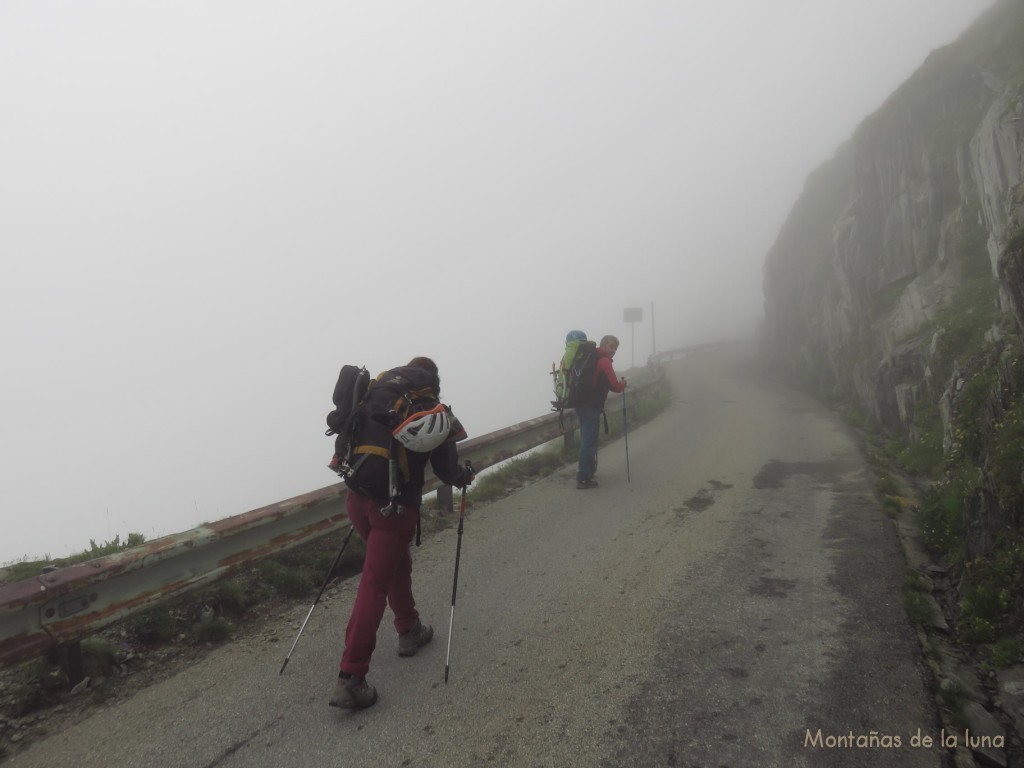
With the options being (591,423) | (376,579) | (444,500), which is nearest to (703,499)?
(591,423)

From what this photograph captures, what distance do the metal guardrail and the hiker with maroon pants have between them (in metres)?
1.28

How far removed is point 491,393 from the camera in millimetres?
90250

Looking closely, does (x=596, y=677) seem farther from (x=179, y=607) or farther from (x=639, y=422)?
→ (x=639, y=422)

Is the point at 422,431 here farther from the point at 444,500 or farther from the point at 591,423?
the point at 591,423

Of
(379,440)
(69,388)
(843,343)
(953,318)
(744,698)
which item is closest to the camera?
(744,698)

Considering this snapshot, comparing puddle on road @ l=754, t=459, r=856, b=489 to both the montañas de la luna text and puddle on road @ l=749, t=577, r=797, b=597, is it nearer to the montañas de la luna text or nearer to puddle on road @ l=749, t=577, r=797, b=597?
puddle on road @ l=749, t=577, r=797, b=597

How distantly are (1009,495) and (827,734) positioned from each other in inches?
99.2

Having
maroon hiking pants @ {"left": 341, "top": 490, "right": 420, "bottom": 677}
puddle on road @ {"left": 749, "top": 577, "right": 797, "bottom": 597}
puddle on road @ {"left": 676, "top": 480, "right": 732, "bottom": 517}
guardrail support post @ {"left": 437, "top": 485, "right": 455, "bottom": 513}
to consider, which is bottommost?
puddle on road @ {"left": 676, "top": 480, "right": 732, "bottom": 517}

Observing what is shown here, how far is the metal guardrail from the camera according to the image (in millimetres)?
3359

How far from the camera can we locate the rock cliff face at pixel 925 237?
30.3ft

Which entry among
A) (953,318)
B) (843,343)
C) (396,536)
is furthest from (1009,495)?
(843,343)

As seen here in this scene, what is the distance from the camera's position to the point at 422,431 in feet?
11.8

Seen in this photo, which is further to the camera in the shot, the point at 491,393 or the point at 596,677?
the point at 491,393

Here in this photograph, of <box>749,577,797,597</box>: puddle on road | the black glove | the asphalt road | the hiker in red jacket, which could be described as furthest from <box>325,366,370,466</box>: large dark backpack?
the hiker in red jacket
